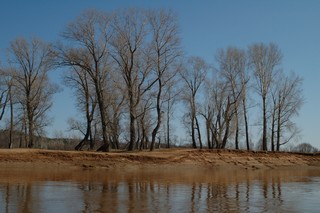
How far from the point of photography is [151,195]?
49.2 feet

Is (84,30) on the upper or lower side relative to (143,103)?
upper

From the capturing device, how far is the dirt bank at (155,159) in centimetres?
3222

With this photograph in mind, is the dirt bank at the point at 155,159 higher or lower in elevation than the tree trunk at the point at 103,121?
lower

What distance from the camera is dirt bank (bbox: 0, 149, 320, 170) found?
32219mm

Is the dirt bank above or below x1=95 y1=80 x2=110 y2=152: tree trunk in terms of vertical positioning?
below

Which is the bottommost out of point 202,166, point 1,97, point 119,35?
point 202,166

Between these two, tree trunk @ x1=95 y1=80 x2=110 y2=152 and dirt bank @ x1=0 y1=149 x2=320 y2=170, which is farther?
tree trunk @ x1=95 y1=80 x2=110 y2=152

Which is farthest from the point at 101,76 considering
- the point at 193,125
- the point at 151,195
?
the point at 151,195

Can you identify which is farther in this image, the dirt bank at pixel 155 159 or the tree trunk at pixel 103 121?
the tree trunk at pixel 103 121

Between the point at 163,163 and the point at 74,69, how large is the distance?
59.4 ft

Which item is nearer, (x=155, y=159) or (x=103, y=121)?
(x=155, y=159)

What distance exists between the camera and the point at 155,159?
36.0 meters

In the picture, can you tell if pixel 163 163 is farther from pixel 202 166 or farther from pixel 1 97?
pixel 1 97

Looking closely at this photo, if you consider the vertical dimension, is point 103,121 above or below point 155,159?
above
